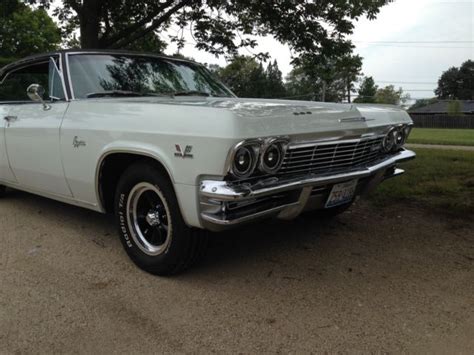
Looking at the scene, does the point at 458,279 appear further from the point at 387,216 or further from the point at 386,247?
the point at 387,216

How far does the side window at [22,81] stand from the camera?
4616mm

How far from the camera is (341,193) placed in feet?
11.4

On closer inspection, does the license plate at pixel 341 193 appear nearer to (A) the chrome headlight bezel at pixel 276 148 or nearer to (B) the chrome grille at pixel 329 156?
(B) the chrome grille at pixel 329 156

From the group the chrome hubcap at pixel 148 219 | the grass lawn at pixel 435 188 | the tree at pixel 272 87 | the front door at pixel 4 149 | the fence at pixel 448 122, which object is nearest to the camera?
the chrome hubcap at pixel 148 219

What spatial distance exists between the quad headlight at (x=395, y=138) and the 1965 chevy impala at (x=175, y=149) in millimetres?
15

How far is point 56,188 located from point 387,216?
11.1 feet

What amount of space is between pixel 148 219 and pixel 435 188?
4221 millimetres

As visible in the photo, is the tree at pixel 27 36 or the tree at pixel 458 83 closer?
the tree at pixel 27 36

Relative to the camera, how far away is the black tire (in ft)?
10.1

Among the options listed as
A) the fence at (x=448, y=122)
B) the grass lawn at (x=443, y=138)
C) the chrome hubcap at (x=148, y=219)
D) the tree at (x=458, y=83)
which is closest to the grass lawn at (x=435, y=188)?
the chrome hubcap at (x=148, y=219)

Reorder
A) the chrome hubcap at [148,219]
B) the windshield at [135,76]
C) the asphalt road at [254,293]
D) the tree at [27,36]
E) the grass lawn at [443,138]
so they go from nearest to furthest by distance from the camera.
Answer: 1. the asphalt road at [254,293]
2. the chrome hubcap at [148,219]
3. the windshield at [135,76]
4. the grass lawn at [443,138]
5. the tree at [27,36]

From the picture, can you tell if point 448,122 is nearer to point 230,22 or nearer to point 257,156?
point 230,22

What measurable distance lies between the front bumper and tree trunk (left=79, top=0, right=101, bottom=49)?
5.75 meters

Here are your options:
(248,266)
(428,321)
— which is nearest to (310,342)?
(428,321)
